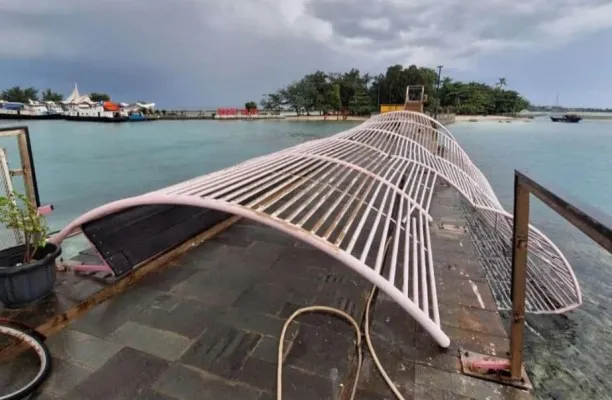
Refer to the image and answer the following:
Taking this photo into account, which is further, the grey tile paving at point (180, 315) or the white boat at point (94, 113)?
the white boat at point (94, 113)

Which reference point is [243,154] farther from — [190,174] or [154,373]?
[154,373]

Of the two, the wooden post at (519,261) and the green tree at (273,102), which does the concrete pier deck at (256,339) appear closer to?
the wooden post at (519,261)

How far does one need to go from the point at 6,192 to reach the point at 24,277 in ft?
3.01

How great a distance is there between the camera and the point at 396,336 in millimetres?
2113

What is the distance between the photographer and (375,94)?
5225cm

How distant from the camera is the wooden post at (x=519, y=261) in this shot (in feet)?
4.96

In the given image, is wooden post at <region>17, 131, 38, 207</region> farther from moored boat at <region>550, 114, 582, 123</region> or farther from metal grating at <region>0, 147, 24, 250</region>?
moored boat at <region>550, 114, 582, 123</region>

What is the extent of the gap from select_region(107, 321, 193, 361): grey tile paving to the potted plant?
2.32 ft

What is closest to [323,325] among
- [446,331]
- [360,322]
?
[360,322]

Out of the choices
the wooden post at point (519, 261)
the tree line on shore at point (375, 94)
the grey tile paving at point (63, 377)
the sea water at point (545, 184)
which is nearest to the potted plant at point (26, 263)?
the grey tile paving at point (63, 377)

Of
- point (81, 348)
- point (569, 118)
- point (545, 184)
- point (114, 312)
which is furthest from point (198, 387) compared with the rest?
point (569, 118)

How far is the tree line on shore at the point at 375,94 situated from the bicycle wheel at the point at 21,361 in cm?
4761

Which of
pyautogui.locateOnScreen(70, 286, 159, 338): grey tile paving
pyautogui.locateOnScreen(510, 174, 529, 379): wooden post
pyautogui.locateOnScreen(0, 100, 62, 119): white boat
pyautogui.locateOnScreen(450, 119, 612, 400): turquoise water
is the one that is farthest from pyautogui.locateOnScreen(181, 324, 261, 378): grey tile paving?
pyautogui.locateOnScreen(0, 100, 62, 119): white boat

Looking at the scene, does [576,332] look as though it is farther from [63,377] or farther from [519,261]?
[63,377]
